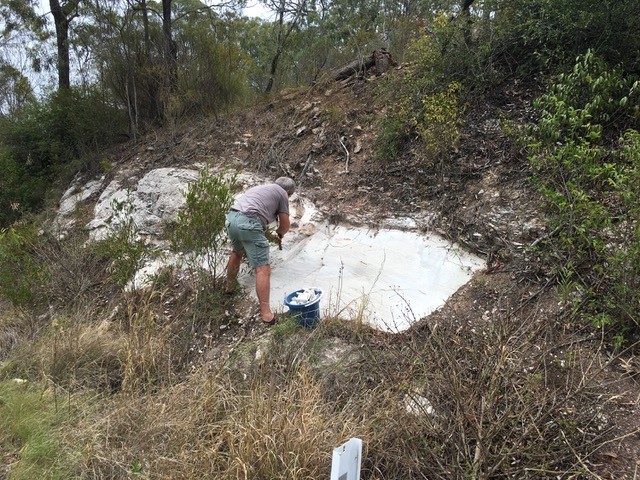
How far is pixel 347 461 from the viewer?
182 centimetres

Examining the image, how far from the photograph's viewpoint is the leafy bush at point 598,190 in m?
3.04

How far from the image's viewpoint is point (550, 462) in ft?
6.83

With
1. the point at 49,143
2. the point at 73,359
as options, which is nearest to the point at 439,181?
the point at 73,359

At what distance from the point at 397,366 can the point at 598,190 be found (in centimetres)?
229

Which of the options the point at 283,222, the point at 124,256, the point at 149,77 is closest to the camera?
the point at 283,222

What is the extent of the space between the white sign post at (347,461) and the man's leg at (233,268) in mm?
3085

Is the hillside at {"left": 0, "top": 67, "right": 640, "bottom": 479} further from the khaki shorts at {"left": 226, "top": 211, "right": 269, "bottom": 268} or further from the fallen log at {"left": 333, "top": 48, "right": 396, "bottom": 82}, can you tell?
the fallen log at {"left": 333, "top": 48, "right": 396, "bottom": 82}

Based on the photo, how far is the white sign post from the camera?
176cm

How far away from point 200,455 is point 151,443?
0.41m

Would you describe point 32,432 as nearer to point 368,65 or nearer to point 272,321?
point 272,321

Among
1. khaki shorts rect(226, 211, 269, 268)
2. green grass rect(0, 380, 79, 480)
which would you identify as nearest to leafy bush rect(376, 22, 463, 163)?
khaki shorts rect(226, 211, 269, 268)

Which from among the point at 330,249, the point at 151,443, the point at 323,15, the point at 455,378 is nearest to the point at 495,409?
the point at 455,378

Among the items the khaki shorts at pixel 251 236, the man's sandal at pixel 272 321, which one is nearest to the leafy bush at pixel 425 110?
the khaki shorts at pixel 251 236

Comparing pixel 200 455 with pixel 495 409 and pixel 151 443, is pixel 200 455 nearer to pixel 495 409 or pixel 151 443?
pixel 151 443
